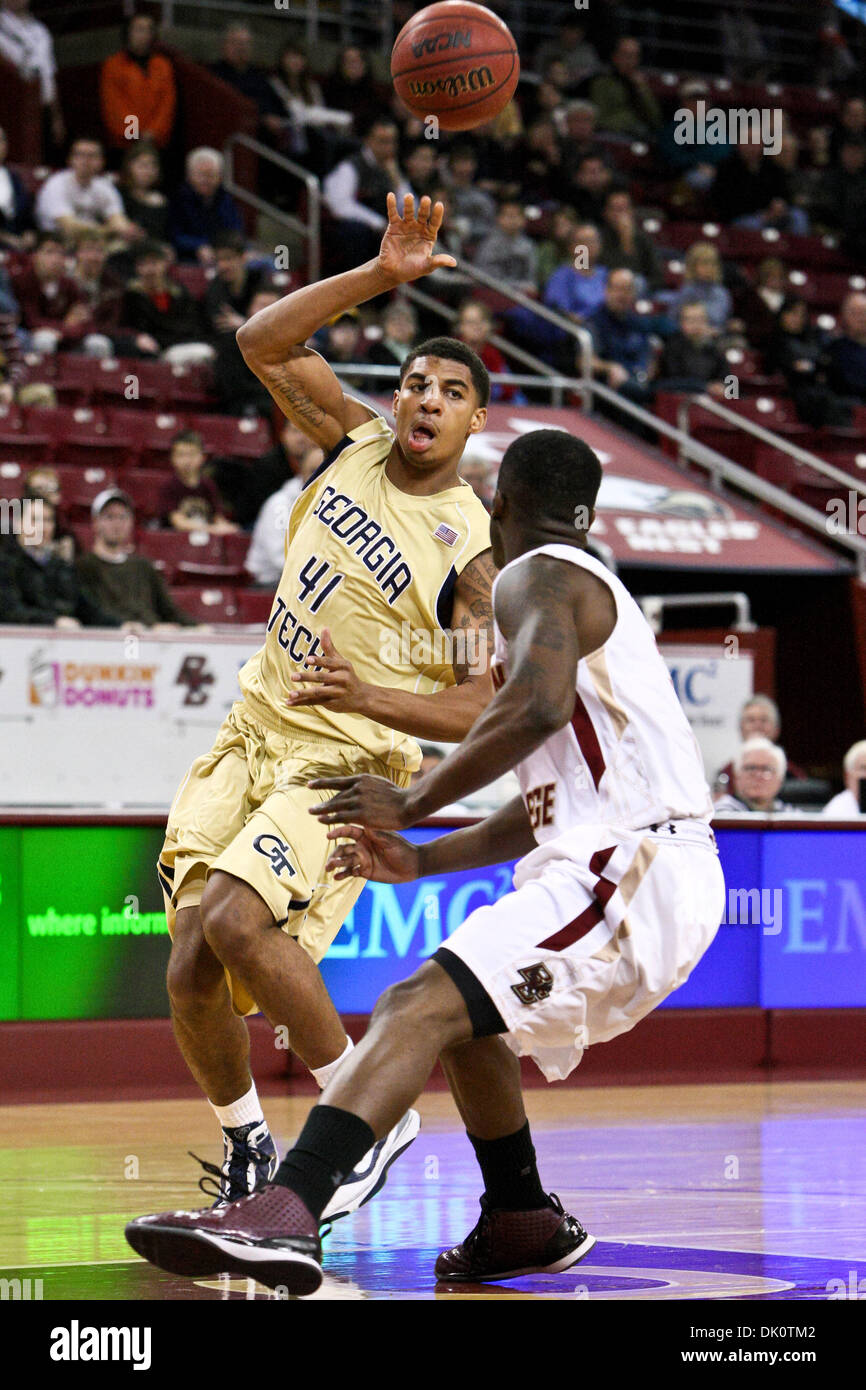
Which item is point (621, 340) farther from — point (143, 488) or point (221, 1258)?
point (221, 1258)

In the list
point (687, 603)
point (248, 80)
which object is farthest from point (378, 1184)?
point (248, 80)

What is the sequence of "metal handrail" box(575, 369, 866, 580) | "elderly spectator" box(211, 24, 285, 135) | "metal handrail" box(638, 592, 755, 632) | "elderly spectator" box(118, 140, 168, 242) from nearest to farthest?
1. "metal handrail" box(638, 592, 755, 632)
2. "elderly spectator" box(118, 140, 168, 242)
3. "metal handrail" box(575, 369, 866, 580)
4. "elderly spectator" box(211, 24, 285, 135)

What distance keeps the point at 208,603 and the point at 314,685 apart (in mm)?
7626

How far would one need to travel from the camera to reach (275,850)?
17.0ft

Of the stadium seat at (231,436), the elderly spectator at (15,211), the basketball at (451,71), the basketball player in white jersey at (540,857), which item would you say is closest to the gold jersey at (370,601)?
the basketball player in white jersey at (540,857)

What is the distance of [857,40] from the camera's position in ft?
→ 83.3

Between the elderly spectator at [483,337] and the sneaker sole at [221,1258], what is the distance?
1140 cm

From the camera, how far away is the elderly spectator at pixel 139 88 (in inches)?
657

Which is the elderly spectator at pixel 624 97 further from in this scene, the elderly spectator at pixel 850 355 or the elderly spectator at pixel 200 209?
the elderly spectator at pixel 200 209

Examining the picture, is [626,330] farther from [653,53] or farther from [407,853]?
[407,853]

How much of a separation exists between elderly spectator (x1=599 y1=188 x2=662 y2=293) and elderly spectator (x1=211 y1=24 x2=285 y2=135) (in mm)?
2975

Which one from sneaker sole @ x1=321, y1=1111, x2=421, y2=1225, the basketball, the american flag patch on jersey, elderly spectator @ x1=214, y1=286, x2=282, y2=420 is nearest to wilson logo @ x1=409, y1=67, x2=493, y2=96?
the basketball

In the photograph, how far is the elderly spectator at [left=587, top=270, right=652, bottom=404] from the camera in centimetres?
1708

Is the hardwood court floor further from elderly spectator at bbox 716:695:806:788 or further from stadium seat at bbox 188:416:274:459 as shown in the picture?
stadium seat at bbox 188:416:274:459
